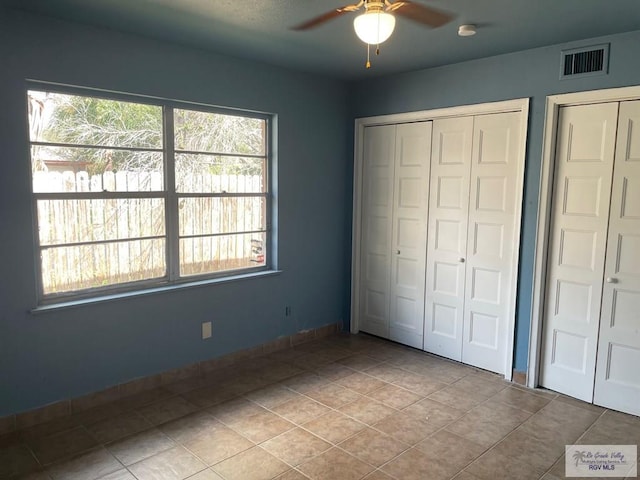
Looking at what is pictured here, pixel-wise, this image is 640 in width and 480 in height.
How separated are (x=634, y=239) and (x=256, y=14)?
2796 mm

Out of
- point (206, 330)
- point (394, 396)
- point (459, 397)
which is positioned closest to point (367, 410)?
point (394, 396)

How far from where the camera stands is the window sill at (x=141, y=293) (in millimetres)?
2936

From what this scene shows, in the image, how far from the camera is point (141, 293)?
3.32 meters

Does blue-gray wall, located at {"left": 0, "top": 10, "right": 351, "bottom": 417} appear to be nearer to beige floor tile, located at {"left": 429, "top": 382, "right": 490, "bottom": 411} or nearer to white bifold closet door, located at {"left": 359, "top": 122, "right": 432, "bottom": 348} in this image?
white bifold closet door, located at {"left": 359, "top": 122, "right": 432, "bottom": 348}

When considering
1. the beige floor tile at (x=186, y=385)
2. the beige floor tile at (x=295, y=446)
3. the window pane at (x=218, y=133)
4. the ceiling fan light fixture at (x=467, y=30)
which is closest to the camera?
the beige floor tile at (x=295, y=446)

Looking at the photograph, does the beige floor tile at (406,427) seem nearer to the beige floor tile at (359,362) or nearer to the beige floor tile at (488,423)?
the beige floor tile at (488,423)

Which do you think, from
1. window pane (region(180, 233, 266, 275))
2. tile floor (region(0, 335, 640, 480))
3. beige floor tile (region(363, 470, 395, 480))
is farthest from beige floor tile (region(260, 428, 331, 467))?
window pane (region(180, 233, 266, 275))

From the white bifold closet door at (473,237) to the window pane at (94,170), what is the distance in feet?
7.65

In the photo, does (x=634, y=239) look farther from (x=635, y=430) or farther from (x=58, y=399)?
(x=58, y=399)

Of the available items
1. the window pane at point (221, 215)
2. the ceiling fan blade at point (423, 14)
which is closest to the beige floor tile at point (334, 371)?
the window pane at point (221, 215)

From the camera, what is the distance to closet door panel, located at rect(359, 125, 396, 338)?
4406mm

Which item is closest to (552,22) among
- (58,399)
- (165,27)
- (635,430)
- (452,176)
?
(452,176)

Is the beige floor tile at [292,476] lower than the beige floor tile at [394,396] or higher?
lower

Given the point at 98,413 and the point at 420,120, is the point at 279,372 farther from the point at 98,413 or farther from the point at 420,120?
the point at 420,120
